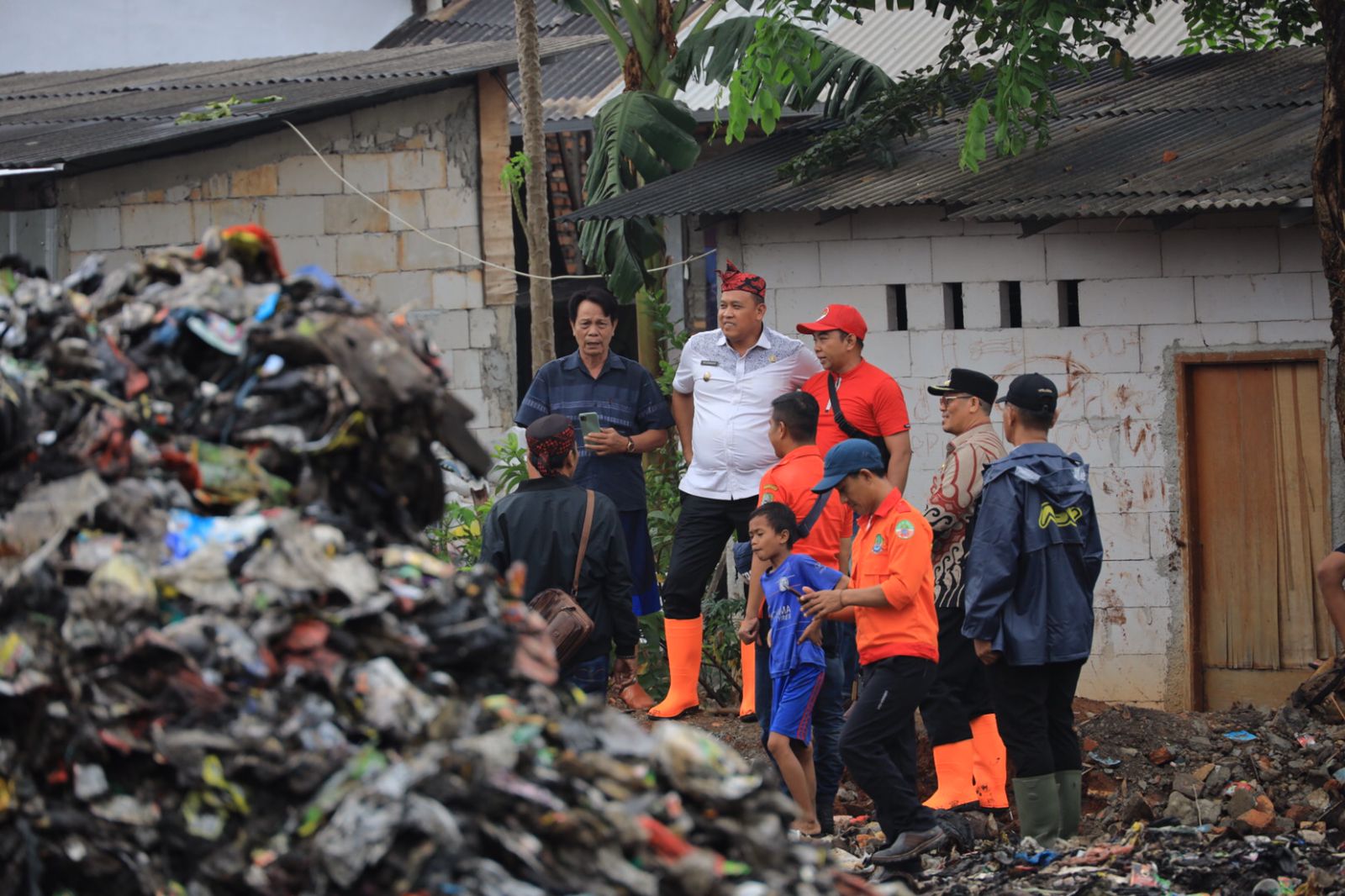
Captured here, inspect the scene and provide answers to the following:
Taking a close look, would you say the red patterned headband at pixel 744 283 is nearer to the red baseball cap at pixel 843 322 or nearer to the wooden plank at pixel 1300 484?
the red baseball cap at pixel 843 322

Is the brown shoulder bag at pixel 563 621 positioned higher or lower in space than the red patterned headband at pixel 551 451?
lower

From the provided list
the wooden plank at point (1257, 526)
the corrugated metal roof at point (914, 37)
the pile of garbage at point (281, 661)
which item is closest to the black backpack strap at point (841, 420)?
the wooden plank at point (1257, 526)

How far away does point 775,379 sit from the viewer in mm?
7977

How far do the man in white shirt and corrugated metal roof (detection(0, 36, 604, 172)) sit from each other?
16.1 ft

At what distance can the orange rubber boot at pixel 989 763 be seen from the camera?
281 inches

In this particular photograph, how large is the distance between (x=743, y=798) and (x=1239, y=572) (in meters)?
7.44

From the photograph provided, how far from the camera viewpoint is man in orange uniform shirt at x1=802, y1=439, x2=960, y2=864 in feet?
20.2

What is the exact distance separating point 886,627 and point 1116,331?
437cm

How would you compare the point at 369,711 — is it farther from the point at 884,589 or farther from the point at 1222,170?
the point at 1222,170

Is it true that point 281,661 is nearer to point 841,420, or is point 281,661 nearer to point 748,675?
point 748,675

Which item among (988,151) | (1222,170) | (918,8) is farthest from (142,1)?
(1222,170)

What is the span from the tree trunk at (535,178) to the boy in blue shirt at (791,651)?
16.7 feet

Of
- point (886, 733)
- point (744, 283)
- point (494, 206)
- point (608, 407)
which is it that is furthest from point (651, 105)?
point (886, 733)

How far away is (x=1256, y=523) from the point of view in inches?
389
